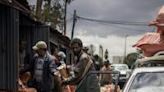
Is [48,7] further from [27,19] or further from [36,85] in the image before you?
[36,85]

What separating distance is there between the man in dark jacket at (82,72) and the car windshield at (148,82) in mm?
1484

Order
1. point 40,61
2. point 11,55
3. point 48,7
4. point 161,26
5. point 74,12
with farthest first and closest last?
point 74,12, point 48,7, point 11,55, point 40,61, point 161,26

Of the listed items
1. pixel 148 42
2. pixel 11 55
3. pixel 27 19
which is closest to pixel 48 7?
pixel 27 19

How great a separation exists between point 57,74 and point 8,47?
154 cm

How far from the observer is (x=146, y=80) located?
26.3 ft

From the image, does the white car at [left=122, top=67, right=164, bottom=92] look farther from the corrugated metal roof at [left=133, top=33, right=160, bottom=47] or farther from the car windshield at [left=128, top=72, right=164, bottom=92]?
the corrugated metal roof at [left=133, top=33, right=160, bottom=47]

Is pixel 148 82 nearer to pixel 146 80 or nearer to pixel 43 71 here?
pixel 146 80

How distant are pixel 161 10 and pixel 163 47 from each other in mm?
617

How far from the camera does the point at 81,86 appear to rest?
30.7ft

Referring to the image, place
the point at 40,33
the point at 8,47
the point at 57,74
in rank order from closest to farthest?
1. the point at 57,74
2. the point at 8,47
3. the point at 40,33

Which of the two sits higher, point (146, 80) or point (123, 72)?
point (146, 80)

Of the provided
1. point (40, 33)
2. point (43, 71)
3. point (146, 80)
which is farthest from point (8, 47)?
point (146, 80)

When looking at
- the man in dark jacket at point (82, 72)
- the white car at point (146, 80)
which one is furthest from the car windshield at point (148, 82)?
the man in dark jacket at point (82, 72)

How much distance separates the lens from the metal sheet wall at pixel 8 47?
1234cm
